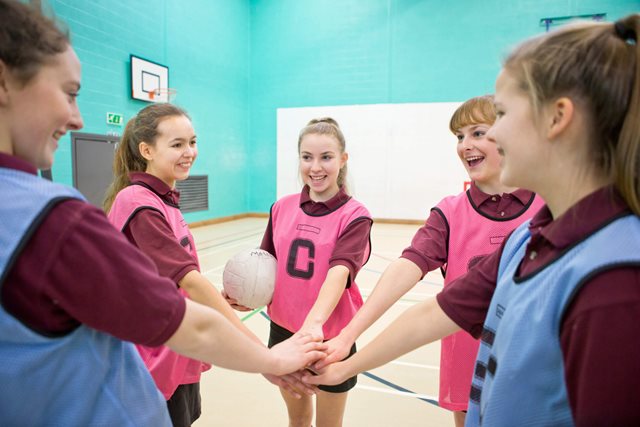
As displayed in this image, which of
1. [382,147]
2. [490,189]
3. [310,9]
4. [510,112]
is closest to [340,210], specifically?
[490,189]

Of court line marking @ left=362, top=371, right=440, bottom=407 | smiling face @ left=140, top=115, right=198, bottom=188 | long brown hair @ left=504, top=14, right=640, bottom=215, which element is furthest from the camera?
court line marking @ left=362, top=371, right=440, bottom=407

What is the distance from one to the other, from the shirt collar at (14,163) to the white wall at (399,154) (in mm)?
8700

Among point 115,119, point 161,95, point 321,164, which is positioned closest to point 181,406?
point 321,164

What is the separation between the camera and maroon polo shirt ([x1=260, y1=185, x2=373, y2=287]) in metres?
1.74

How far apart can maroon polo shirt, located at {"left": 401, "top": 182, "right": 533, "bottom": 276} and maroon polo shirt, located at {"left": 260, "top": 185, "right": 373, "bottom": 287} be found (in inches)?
7.7

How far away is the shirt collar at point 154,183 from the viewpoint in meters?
1.71

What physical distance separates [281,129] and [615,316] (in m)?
9.76

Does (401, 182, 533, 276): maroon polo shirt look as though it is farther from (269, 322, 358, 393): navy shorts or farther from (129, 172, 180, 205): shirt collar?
(129, 172, 180, 205): shirt collar

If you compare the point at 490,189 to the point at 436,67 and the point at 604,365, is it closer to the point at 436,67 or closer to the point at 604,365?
the point at 604,365

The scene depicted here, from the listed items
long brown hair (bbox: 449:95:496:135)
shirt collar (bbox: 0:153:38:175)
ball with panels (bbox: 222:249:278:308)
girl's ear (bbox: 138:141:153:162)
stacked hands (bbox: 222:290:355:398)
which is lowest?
stacked hands (bbox: 222:290:355:398)

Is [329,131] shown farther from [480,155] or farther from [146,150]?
[146,150]

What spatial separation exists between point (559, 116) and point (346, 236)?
1118 millimetres

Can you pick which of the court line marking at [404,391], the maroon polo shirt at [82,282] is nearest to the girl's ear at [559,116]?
the maroon polo shirt at [82,282]

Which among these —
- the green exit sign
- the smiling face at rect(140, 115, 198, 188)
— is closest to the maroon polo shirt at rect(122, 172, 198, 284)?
the smiling face at rect(140, 115, 198, 188)
